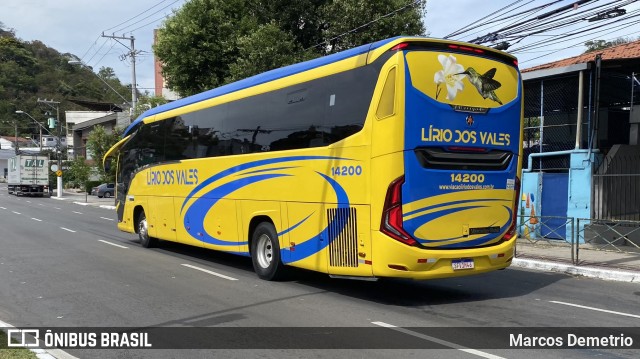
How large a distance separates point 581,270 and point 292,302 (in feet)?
22.7

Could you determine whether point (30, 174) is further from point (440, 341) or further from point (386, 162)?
point (440, 341)

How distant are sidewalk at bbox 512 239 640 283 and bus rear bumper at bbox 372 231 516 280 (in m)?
4.64

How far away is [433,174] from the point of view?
762 centimetres

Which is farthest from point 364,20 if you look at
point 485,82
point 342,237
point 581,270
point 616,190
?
point 342,237

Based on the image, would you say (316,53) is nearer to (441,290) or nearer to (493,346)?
(441,290)

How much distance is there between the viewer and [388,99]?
7.47 m

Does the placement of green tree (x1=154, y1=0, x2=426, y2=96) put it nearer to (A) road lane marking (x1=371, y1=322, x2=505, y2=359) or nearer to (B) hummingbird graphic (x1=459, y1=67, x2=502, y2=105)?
(B) hummingbird graphic (x1=459, y1=67, x2=502, y2=105)

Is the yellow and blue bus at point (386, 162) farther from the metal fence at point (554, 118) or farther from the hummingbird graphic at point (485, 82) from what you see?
the metal fence at point (554, 118)

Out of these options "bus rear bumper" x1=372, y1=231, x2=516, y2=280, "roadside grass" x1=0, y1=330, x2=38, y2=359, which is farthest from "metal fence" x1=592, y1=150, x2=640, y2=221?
"roadside grass" x1=0, y1=330, x2=38, y2=359

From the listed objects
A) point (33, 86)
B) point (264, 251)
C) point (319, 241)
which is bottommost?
point (264, 251)

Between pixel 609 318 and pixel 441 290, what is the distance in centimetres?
265

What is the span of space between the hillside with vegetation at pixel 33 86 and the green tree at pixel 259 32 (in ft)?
217

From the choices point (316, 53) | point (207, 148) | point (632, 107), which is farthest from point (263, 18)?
point (632, 107)

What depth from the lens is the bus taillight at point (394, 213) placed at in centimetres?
740
